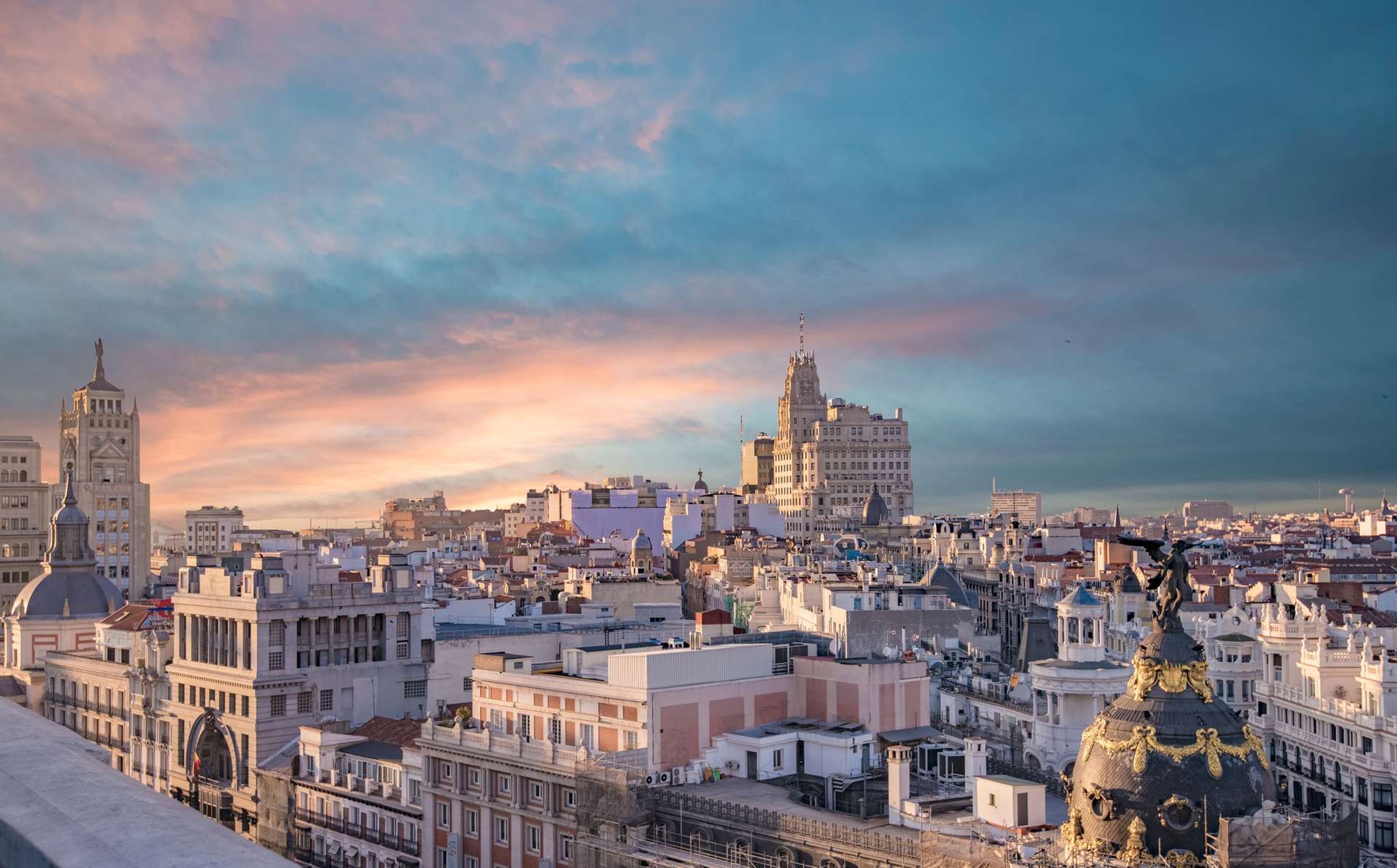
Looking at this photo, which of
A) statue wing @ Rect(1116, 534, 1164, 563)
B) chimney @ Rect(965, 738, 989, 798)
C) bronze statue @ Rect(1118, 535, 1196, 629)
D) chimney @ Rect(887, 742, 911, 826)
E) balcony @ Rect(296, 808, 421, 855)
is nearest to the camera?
bronze statue @ Rect(1118, 535, 1196, 629)

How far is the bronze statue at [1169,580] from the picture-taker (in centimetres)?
2873

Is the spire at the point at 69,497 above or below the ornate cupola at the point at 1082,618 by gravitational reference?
above

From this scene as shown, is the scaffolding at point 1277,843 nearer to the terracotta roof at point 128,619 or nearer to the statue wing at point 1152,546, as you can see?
the statue wing at point 1152,546

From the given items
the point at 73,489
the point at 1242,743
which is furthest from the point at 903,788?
the point at 73,489

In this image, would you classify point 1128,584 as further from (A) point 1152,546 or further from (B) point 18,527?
(B) point 18,527

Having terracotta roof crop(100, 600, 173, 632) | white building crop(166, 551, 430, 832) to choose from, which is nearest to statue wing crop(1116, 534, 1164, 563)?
white building crop(166, 551, 430, 832)

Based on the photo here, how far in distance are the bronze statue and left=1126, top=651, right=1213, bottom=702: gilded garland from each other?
33.6 inches

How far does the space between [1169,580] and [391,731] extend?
44627 millimetres

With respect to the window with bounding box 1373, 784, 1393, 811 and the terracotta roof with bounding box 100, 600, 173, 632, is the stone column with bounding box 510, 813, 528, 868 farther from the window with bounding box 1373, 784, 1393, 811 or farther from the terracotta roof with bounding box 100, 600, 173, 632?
the terracotta roof with bounding box 100, 600, 173, 632

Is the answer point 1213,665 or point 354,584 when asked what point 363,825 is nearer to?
point 354,584

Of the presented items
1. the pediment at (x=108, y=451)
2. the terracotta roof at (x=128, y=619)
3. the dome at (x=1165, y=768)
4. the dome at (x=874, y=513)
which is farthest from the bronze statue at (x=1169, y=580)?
the dome at (x=874, y=513)

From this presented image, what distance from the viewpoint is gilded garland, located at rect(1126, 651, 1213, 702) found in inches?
1152

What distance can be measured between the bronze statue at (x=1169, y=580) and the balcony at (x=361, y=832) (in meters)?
34.5

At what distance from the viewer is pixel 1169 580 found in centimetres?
2881
